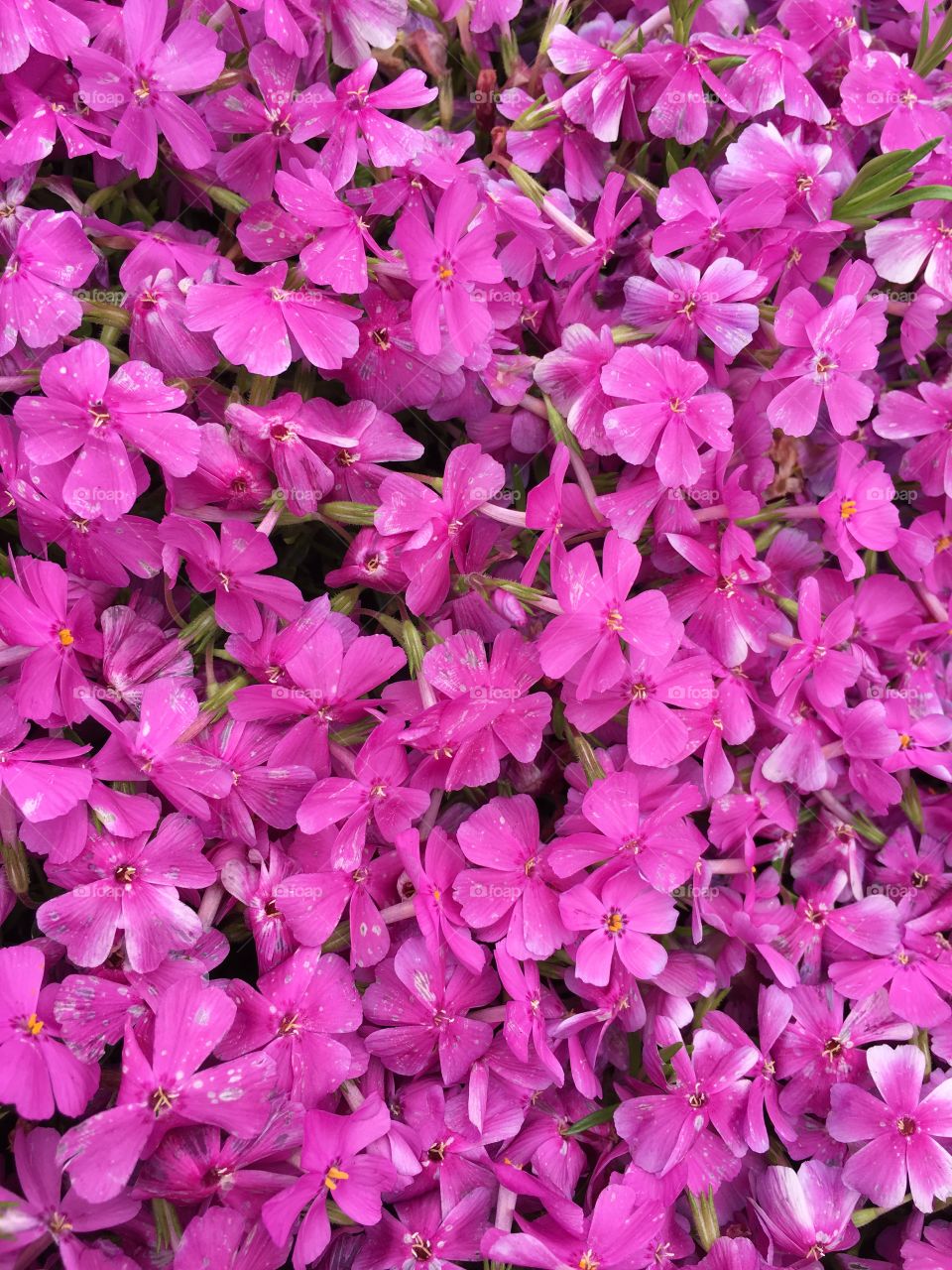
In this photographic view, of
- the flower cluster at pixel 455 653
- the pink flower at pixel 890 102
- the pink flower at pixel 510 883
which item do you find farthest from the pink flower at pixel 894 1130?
the pink flower at pixel 890 102

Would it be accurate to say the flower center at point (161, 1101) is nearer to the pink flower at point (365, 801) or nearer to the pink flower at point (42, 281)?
the pink flower at point (365, 801)

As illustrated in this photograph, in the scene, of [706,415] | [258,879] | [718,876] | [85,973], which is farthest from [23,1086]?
[706,415]

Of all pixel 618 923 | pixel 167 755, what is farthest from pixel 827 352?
pixel 167 755

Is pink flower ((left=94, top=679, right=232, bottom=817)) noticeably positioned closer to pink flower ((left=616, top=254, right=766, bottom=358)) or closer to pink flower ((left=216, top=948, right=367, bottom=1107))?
pink flower ((left=216, top=948, right=367, bottom=1107))

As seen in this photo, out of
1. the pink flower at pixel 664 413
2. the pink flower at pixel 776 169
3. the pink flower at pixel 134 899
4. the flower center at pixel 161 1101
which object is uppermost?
the pink flower at pixel 776 169

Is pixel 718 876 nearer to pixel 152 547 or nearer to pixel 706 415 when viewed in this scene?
pixel 706 415

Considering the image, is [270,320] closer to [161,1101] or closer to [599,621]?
[599,621]

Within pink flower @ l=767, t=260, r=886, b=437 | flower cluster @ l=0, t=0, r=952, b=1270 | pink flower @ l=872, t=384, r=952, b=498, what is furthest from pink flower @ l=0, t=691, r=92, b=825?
pink flower @ l=872, t=384, r=952, b=498

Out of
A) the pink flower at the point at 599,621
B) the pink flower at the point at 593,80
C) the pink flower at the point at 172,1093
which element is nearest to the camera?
the pink flower at the point at 172,1093
